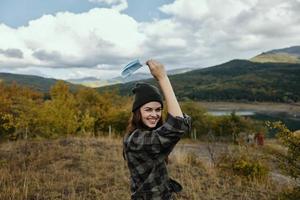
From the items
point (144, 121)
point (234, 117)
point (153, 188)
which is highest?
point (144, 121)

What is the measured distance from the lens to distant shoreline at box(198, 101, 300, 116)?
355ft

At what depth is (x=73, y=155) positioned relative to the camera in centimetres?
1002

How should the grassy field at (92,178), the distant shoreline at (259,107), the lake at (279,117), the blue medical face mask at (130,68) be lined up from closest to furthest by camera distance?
1. the blue medical face mask at (130,68)
2. the grassy field at (92,178)
3. the lake at (279,117)
4. the distant shoreline at (259,107)

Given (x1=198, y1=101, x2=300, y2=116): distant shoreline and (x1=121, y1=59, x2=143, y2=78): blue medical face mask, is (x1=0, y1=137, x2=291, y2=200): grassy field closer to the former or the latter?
(x1=121, y1=59, x2=143, y2=78): blue medical face mask

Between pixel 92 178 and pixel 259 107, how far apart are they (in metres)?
117

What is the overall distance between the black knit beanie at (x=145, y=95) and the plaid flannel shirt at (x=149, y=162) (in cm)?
18

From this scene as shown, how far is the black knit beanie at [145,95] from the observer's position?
2.51 meters

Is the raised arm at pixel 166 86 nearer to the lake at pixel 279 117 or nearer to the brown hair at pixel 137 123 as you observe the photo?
the brown hair at pixel 137 123

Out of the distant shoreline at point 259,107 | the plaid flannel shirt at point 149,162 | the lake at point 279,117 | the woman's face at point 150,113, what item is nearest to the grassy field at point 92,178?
the plaid flannel shirt at point 149,162

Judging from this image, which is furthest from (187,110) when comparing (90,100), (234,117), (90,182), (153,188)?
(153,188)

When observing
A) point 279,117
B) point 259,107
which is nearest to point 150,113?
point 279,117

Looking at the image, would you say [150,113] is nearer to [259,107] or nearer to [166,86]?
[166,86]

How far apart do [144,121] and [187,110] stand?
3822cm

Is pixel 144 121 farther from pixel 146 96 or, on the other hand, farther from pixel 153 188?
pixel 153 188
